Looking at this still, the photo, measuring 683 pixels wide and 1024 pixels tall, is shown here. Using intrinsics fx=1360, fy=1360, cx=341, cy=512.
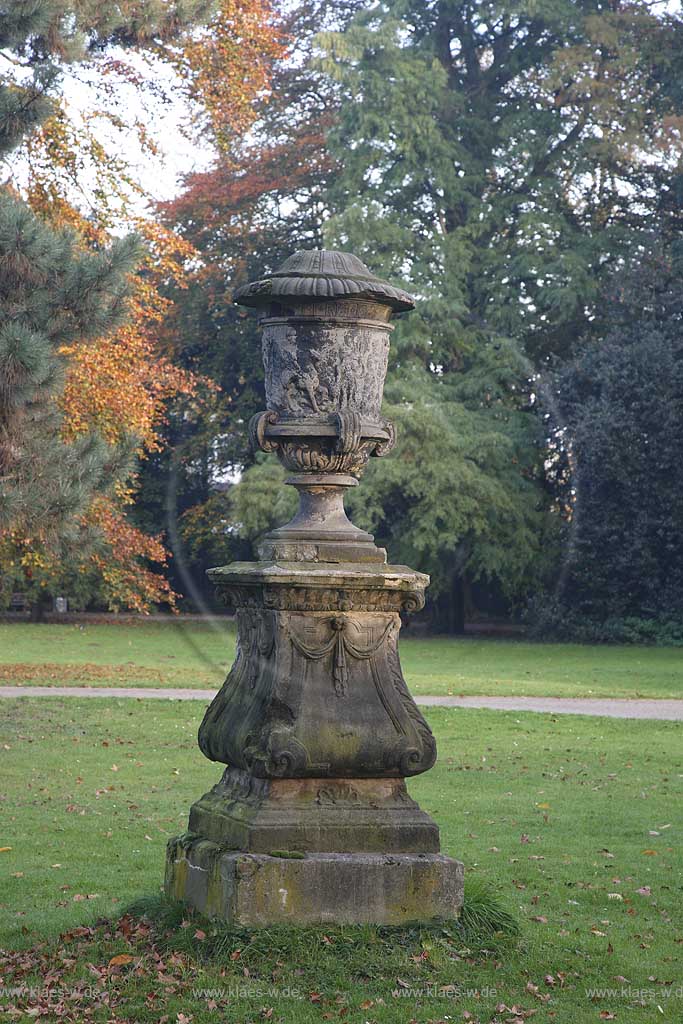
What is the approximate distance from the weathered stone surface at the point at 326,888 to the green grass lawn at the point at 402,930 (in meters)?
0.11

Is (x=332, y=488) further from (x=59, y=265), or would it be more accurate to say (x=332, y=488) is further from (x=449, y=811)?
(x=59, y=265)

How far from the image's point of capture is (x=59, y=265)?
11.8m

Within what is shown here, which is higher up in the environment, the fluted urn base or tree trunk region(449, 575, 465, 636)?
the fluted urn base

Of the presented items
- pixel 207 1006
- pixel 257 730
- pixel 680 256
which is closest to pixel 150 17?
pixel 257 730

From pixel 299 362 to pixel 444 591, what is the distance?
24842mm

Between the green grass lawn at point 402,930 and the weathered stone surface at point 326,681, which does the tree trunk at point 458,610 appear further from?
the weathered stone surface at point 326,681

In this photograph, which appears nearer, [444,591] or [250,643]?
[250,643]

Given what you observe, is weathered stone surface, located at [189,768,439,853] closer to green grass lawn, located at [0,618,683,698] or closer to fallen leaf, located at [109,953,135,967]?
fallen leaf, located at [109,953,135,967]

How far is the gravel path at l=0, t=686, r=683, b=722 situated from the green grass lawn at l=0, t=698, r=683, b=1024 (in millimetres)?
1662

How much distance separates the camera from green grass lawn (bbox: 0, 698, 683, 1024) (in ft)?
17.9

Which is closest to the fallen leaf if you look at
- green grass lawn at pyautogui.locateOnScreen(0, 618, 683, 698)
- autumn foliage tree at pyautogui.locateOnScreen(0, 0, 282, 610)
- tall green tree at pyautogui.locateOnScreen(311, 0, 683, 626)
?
autumn foliage tree at pyautogui.locateOnScreen(0, 0, 282, 610)

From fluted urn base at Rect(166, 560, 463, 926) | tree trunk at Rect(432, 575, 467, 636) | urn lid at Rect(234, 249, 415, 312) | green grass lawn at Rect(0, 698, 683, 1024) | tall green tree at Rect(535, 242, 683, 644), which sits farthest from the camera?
tree trunk at Rect(432, 575, 467, 636)

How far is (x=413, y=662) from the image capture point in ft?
79.2

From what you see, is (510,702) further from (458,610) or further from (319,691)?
(458,610)
